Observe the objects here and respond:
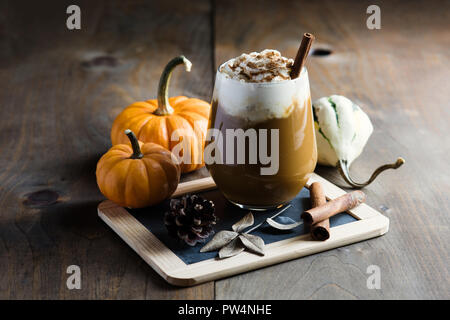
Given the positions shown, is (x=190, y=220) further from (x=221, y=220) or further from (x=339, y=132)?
(x=339, y=132)

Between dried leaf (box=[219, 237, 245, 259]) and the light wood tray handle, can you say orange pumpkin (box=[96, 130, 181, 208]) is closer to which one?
the light wood tray handle

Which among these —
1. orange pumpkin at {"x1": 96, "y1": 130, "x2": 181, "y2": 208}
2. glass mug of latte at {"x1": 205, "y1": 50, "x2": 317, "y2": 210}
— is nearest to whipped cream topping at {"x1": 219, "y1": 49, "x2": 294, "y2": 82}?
glass mug of latte at {"x1": 205, "y1": 50, "x2": 317, "y2": 210}

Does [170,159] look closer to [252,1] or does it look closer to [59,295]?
[59,295]

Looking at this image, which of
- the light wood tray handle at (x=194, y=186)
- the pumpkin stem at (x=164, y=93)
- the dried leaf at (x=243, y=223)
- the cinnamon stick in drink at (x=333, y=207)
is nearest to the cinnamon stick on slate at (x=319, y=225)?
the cinnamon stick in drink at (x=333, y=207)

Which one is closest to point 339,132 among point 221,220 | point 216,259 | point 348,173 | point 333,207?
point 348,173

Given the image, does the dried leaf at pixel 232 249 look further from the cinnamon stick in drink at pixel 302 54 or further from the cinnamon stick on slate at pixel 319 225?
the cinnamon stick in drink at pixel 302 54

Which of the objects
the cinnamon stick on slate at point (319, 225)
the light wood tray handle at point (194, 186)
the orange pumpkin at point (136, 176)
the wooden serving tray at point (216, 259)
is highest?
the orange pumpkin at point (136, 176)
